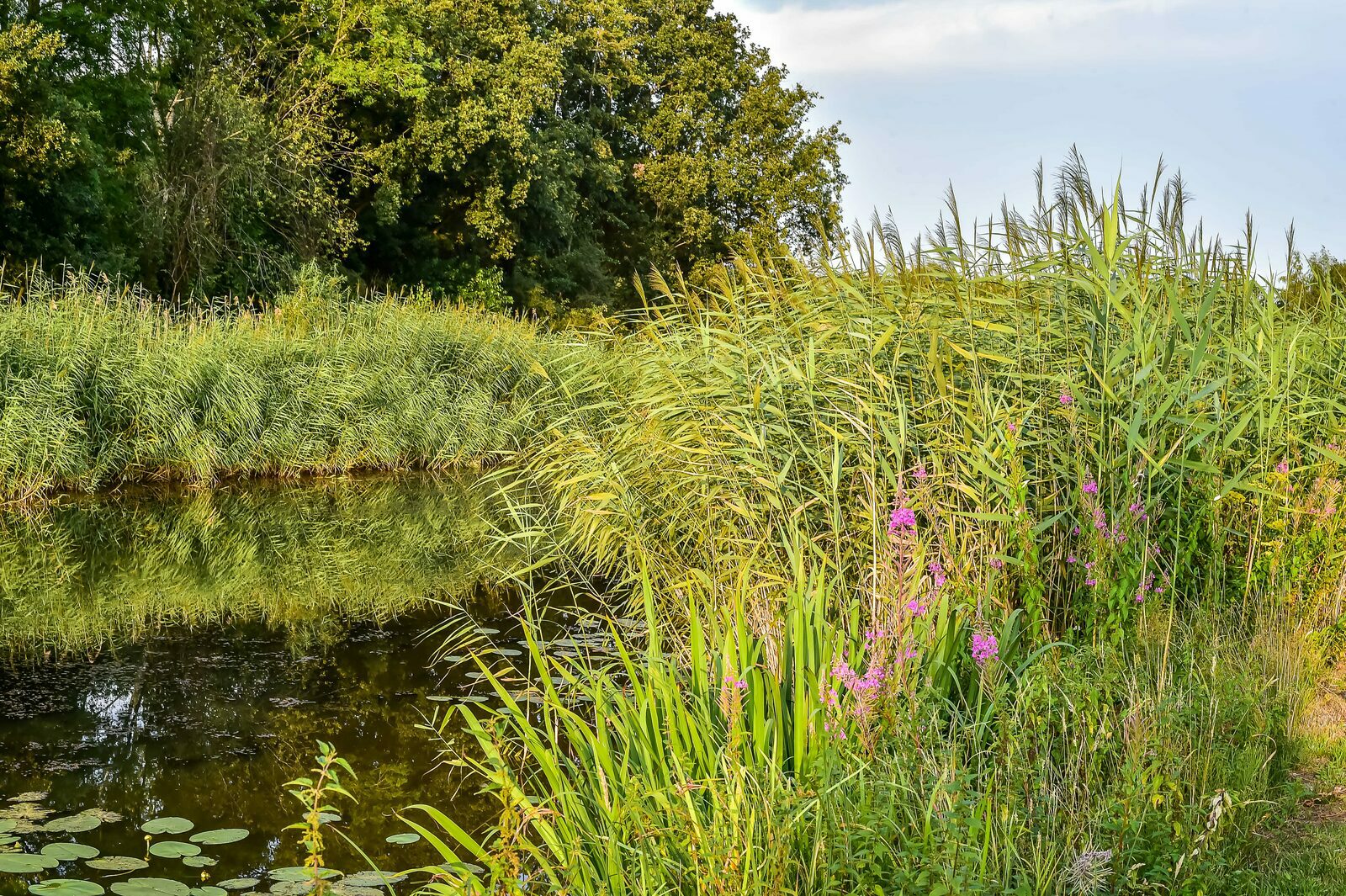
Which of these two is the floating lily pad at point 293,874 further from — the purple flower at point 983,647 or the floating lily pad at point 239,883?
the purple flower at point 983,647

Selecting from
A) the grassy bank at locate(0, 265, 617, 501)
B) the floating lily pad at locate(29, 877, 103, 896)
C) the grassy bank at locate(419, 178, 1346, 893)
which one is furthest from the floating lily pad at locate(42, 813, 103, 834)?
the grassy bank at locate(0, 265, 617, 501)

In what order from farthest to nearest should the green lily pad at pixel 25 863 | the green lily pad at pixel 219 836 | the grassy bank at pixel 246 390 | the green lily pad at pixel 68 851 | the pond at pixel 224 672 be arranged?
the grassy bank at pixel 246 390, the pond at pixel 224 672, the green lily pad at pixel 219 836, the green lily pad at pixel 68 851, the green lily pad at pixel 25 863

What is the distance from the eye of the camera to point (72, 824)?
429 centimetres

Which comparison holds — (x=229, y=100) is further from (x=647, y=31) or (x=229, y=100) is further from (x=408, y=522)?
(x=647, y=31)

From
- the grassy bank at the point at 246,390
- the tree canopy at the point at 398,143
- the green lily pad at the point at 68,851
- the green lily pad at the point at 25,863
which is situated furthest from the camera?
the tree canopy at the point at 398,143

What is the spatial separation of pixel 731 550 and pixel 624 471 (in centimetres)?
88

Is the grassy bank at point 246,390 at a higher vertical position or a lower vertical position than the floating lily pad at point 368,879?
higher

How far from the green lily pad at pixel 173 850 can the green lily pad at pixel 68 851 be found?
19cm

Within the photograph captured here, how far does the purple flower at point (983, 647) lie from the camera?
331 centimetres

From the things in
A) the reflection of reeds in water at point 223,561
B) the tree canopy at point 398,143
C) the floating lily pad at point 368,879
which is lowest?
the floating lily pad at point 368,879

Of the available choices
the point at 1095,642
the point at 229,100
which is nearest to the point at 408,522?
the point at 1095,642

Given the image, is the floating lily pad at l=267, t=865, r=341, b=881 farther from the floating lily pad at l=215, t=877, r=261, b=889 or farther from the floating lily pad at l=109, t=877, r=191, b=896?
the floating lily pad at l=109, t=877, r=191, b=896

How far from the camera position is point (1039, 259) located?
209 inches

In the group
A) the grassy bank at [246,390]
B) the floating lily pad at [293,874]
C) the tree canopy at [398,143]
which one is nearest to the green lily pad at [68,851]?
the floating lily pad at [293,874]
